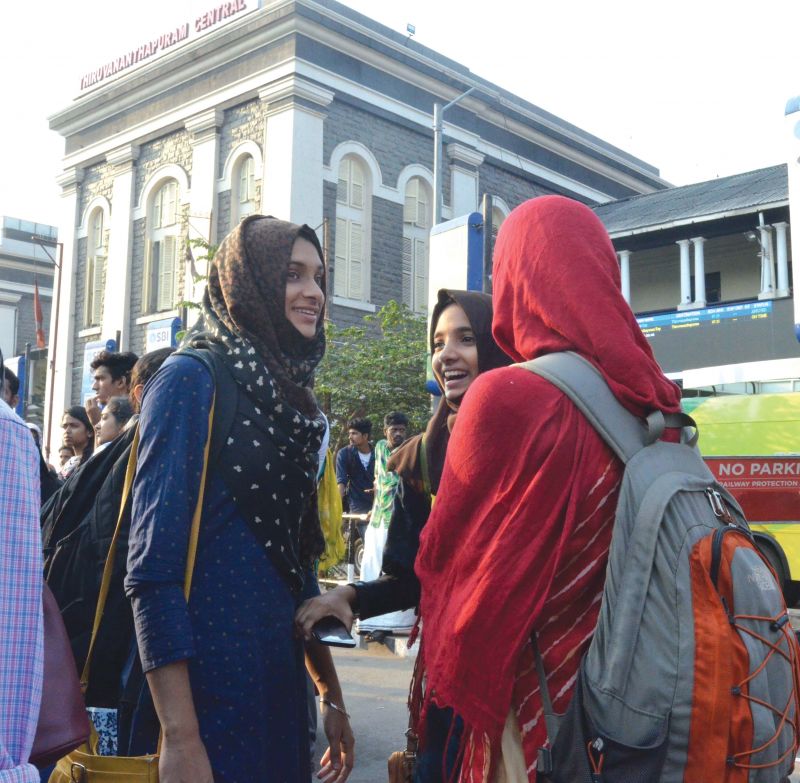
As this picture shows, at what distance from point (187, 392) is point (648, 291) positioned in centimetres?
2419

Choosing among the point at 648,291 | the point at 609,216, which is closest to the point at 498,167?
the point at 609,216

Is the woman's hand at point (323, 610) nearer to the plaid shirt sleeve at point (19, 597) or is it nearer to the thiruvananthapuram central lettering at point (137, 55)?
the plaid shirt sleeve at point (19, 597)

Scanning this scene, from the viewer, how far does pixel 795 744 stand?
157 centimetres

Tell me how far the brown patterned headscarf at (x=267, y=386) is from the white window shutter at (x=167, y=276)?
21.4 meters

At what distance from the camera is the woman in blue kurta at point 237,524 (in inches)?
73.1

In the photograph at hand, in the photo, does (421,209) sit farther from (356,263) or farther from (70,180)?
(70,180)

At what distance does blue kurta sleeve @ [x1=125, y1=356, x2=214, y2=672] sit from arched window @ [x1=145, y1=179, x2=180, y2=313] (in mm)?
21622

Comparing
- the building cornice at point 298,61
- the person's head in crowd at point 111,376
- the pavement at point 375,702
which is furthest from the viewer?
the building cornice at point 298,61

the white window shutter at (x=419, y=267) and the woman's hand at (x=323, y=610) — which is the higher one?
the white window shutter at (x=419, y=267)

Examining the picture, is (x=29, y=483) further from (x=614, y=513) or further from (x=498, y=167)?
(x=498, y=167)

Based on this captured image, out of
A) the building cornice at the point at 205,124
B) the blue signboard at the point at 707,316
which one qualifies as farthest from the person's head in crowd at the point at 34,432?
the building cornice at the point at 205,124

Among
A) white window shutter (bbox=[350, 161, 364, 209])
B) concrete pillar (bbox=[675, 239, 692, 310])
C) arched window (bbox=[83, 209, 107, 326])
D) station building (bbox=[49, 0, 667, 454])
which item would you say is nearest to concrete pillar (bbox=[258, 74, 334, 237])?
station building (bbox=[49, 0, 667, 454])

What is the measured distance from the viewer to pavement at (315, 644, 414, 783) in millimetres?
4984

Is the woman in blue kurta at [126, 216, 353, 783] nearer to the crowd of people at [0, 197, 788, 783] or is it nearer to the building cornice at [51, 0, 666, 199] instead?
the crowd of people at [0, 197, 788, 783]
